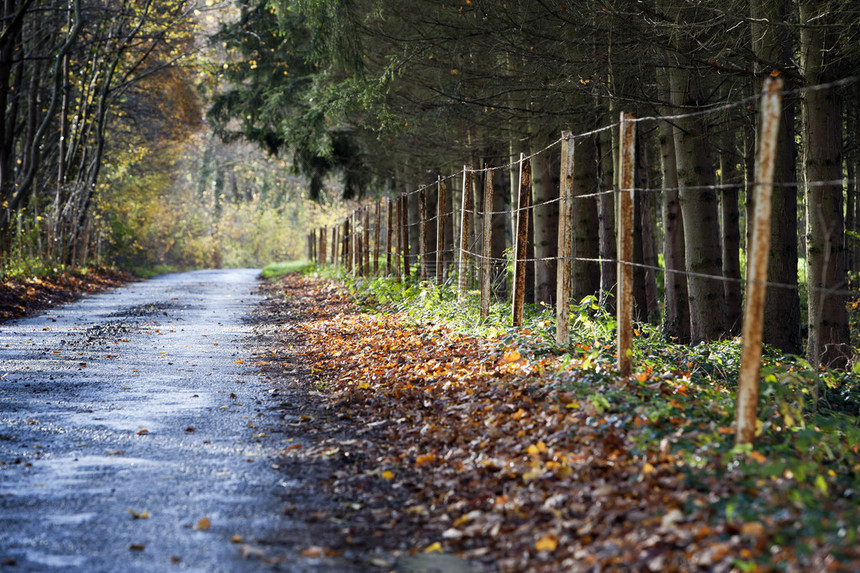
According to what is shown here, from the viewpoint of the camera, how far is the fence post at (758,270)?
4.61 m

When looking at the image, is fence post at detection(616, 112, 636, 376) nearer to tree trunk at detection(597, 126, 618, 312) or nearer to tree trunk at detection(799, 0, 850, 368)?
tree trunk at detection(799, 0, 850, 368)

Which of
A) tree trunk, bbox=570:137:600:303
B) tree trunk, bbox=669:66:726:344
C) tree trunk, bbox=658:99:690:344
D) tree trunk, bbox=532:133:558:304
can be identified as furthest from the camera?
tree trunk, bbox=532:133:558:304

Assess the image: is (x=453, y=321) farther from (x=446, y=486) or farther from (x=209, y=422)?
(x=446, y=486)

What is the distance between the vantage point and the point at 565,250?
8312 millimetres

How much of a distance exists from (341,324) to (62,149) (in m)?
14.2

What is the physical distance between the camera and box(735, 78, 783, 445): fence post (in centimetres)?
461

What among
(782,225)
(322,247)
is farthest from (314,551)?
(322,247)

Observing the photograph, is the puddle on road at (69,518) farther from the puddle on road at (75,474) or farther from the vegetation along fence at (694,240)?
the vegetation along fence at (694,240)

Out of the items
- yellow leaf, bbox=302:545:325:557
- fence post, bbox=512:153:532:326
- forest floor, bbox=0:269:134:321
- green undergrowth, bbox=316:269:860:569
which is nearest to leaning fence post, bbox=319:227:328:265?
forest floor, bbox=0:269:134:321

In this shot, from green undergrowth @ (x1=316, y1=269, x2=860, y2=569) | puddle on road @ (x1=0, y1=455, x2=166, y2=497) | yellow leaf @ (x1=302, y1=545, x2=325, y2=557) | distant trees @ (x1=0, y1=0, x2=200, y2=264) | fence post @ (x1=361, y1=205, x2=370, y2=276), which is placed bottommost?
yellow leaf @ (x1=302, y1=545, x2=325, y2=557)

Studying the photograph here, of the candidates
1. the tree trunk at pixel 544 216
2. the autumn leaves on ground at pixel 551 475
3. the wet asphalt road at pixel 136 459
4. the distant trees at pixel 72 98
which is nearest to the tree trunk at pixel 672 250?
the tree trunk at pixel 544 216

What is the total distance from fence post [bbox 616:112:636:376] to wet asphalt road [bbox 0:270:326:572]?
9.69 ft

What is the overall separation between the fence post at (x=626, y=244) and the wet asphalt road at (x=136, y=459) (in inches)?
116

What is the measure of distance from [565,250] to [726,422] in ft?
11.2
